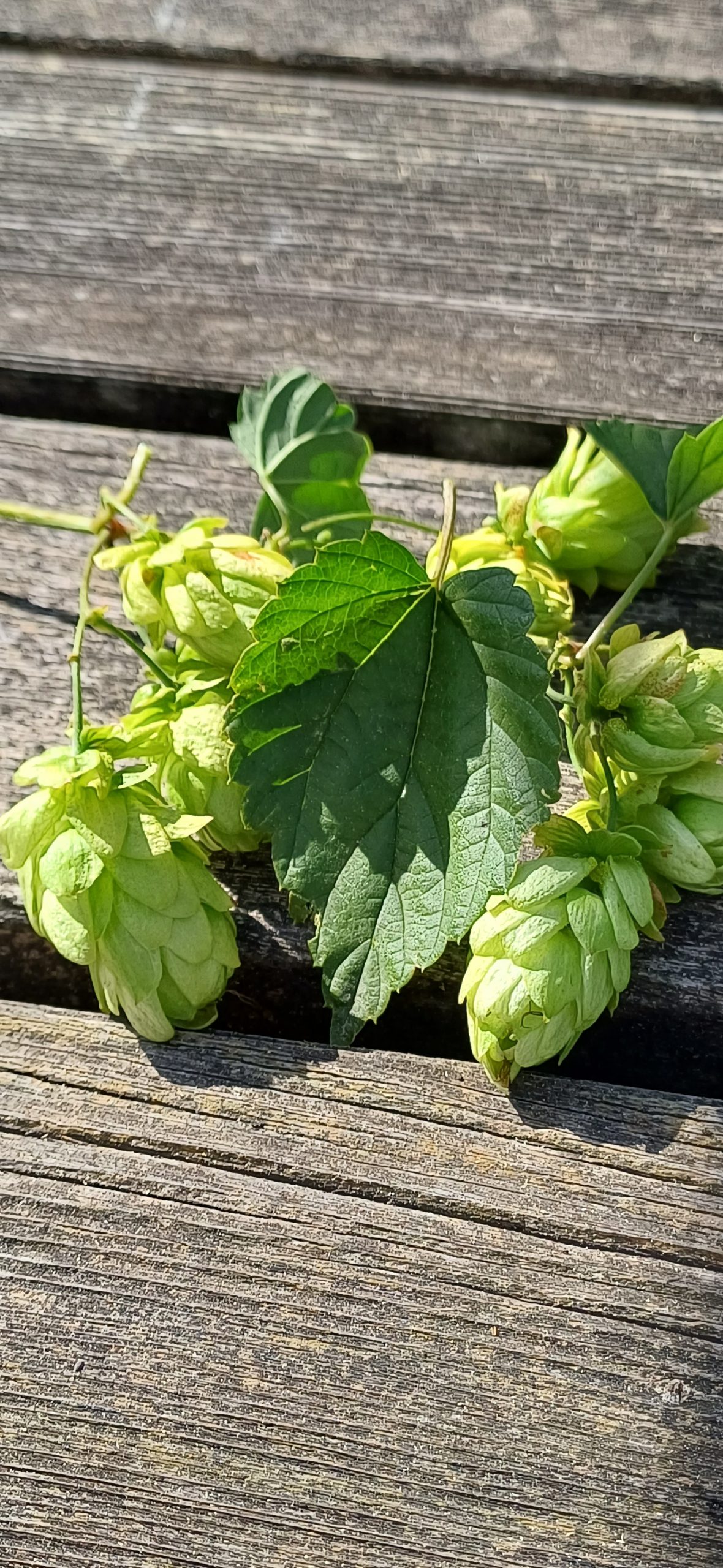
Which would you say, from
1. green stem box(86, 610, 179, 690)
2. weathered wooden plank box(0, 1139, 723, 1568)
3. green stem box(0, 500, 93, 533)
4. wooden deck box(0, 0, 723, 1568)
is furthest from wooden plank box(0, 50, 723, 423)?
weathered wooden plank box(0, 1139, 723, 1568)

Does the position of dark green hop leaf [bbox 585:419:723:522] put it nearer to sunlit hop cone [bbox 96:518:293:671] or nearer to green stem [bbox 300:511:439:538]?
green stem [bbox 300:511:439:538]

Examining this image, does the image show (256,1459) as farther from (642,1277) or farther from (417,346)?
(417,346)

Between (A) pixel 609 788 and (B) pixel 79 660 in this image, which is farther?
(B) pixel 79 660

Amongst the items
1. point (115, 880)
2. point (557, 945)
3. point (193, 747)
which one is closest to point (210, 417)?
point (193, 747)

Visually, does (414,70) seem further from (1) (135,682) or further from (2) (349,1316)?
(2) (349,1316)

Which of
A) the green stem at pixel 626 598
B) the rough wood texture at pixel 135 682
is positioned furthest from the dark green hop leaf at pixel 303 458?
the green stem at pixel 626 598

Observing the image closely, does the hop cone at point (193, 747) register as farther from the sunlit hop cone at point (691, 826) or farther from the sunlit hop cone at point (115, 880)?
the sunlit hop cone at point (691, 826)

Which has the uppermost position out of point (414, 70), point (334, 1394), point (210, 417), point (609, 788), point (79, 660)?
point (414, 70)
